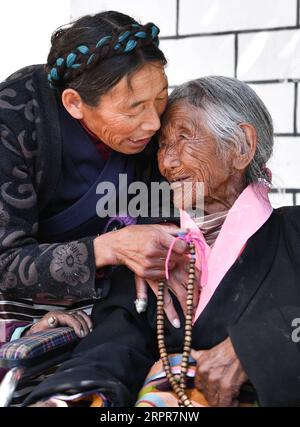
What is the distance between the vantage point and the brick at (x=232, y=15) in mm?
3557

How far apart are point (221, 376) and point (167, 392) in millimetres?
188

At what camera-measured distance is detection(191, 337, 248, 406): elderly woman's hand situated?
2.12 m

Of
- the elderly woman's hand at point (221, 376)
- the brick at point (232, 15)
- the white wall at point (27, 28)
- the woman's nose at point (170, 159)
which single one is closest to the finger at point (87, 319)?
the elderly woman's hand at point (221, 376)

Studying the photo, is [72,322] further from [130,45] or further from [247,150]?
[130,45]

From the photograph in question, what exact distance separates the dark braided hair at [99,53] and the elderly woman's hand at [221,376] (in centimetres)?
95

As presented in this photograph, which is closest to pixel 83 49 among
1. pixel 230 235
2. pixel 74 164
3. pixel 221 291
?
pixel 74 164

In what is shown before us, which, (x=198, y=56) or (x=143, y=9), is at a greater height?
(x=143, y=9)

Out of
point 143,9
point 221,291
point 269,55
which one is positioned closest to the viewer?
point 221,291

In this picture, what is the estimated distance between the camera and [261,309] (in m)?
2.30

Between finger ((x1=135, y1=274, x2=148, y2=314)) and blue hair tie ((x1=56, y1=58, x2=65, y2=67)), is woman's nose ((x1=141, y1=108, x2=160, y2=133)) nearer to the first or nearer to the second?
blue hair tie ((x1=56, y1=58, x2=65, y2=67))

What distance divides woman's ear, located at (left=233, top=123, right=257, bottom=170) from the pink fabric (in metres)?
0.09

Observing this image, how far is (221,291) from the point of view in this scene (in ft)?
7.71

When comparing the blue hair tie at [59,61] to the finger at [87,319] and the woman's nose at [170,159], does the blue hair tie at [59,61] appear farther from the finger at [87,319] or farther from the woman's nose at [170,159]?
the finger at [87,319]
